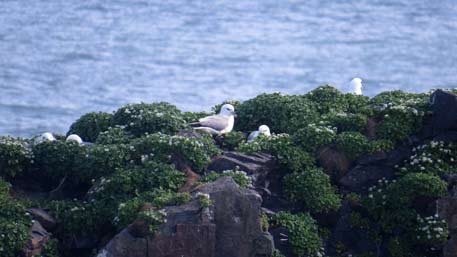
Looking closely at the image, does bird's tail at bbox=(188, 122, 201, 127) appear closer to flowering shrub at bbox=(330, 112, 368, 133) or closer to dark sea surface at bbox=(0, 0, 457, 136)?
flowering shrub at bbox=(330, 112, 368, 133)

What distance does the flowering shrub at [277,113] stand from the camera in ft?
65.6

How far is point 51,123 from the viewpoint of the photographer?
39.5 meters

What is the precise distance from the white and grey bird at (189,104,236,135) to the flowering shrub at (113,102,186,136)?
1.14ft

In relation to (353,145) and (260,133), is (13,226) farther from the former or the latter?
(353,145)

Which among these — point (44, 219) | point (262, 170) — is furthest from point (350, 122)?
point (44, 219)

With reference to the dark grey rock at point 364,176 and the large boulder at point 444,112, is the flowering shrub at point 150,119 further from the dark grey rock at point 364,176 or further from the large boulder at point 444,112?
the large boulder at point 444,112

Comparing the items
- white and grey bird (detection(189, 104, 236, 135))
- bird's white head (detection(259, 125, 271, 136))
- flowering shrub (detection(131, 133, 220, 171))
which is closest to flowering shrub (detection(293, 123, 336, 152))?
bird's white head (detection(259, 125, 271, 136))

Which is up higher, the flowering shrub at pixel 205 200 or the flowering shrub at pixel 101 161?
the flowering shrub at pixel 101 161

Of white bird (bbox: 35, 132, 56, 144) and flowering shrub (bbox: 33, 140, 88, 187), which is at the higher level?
white bird (bbox: 35, 132, 56, 144)


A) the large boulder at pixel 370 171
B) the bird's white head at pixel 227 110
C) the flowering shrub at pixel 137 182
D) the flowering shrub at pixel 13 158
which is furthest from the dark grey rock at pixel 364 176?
the flowering shrub at pixel 13 158

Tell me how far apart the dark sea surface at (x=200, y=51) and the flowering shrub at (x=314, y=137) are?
67.0ft

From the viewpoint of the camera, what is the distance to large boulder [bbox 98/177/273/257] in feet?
54.5

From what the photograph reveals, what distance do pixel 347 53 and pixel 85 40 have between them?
36.8ft

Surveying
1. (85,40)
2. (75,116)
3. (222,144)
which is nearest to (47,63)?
(85,40)
